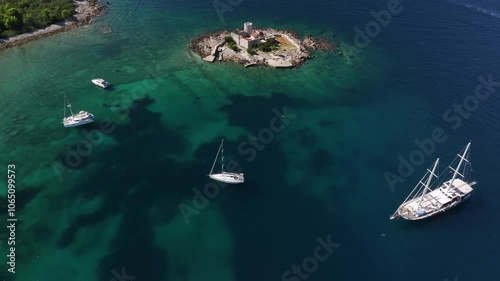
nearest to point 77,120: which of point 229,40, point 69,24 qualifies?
point 229,40

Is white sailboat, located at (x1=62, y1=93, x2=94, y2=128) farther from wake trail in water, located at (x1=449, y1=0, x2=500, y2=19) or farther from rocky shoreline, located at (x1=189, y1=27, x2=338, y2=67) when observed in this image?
wake trail in water, located at (x1=449, y1=0, x2=500, y2=19)

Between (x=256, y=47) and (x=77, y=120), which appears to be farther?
(x=256, y=47)

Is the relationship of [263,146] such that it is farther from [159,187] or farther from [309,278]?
[309,278]

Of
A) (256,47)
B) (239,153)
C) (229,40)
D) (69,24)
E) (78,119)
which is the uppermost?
(229,40)

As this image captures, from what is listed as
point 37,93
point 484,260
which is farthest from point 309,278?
point 37,93

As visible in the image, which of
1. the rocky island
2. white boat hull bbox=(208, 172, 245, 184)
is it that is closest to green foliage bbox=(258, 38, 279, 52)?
the rocky island

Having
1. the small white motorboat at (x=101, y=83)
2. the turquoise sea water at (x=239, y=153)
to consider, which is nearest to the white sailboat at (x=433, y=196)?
the turquoise sea water at (x=239, y=153)

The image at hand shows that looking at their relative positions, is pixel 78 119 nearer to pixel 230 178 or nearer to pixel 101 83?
pixel 101 83
